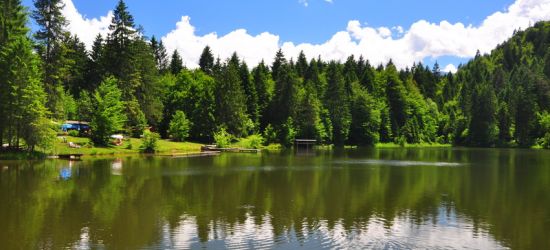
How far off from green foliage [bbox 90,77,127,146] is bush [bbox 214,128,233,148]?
19.7 meters

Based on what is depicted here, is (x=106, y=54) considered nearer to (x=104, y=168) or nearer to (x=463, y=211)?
(x=104, y=168)

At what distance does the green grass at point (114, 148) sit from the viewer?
6255cm

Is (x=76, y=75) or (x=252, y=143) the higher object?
(x=76, y=75)

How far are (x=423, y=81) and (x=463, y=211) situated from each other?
15621 centimetres

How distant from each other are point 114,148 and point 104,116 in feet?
15.5

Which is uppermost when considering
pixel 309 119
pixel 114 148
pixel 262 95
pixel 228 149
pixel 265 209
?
pixel 262 95

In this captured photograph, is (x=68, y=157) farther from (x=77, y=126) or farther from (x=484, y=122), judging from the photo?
(x=484, y=122)

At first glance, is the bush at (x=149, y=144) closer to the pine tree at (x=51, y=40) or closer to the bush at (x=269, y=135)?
the pine tree at (x=51, y=40)

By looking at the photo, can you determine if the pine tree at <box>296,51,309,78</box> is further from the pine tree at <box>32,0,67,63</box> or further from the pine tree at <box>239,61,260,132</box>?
the pine tree at <box>32,0,67,63</box>

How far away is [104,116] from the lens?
228 ft

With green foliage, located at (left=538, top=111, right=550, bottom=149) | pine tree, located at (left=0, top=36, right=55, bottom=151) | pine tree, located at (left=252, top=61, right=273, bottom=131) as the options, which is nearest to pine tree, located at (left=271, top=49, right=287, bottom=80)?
pine tree, located at (left=252, top=61, right=273, bottom=131)

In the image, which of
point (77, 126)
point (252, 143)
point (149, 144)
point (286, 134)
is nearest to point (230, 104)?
point (252, 143)

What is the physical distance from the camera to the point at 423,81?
177875mm

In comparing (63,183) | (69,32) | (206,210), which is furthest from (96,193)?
(69,32)
